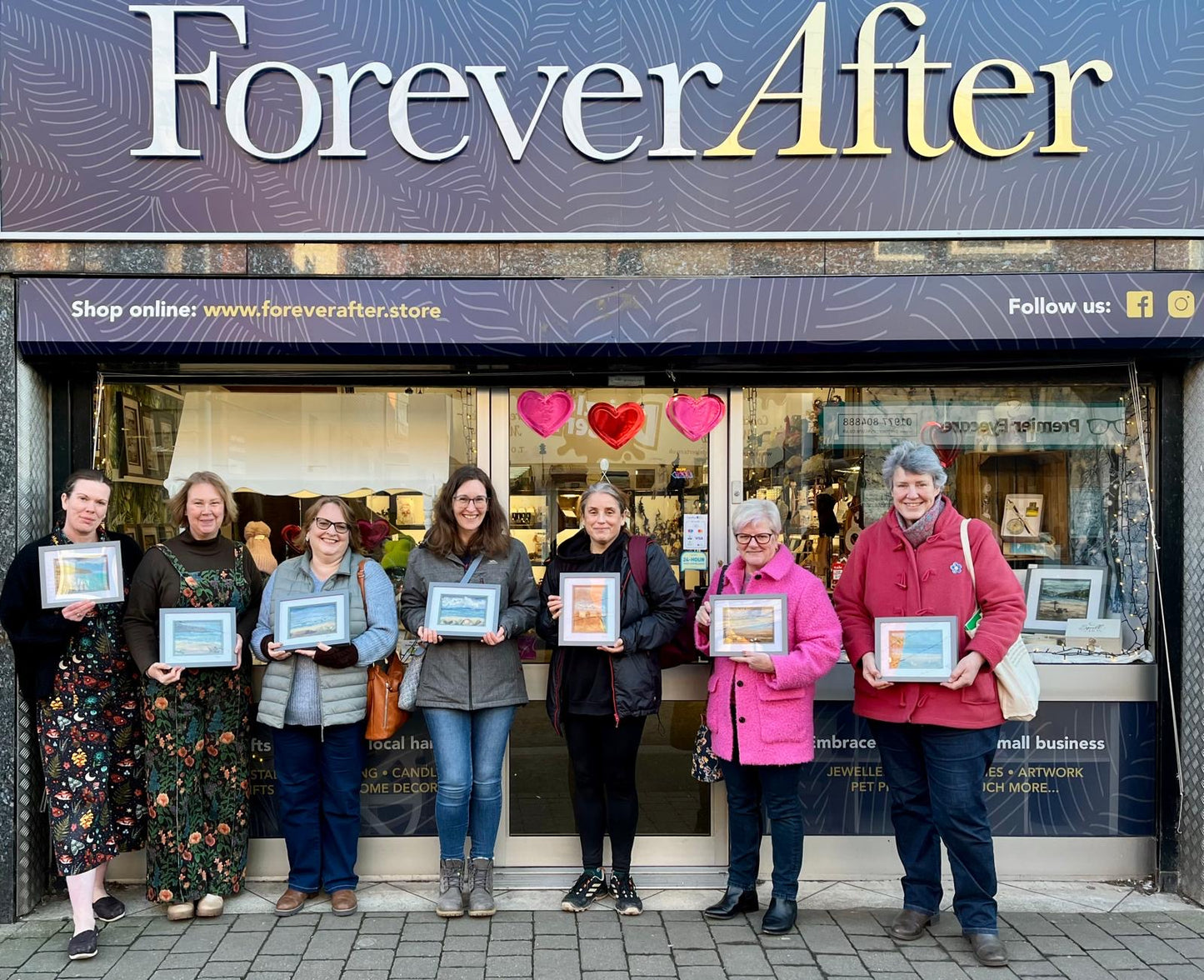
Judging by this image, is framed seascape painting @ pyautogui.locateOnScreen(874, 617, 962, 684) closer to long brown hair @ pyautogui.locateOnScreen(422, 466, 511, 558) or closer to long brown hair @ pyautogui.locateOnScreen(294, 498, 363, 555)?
long brown hair @ pyautogui.locateOnScreen(422, 466, 511, 558)

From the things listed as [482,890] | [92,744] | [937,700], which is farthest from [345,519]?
[937,700]

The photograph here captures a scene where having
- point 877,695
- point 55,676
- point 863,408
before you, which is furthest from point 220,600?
point 863,408

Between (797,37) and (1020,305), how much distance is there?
1.69 m

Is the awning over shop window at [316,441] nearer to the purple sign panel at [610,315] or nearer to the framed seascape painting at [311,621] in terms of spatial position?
the purple sign panel at [610,315]

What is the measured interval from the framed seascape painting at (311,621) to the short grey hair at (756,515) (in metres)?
1.80

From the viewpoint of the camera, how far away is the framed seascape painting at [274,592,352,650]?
3650 millimetres

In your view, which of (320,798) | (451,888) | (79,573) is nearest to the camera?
(79,573)

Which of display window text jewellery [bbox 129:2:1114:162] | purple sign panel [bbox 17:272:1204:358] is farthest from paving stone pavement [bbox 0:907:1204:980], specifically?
display window text jewellery [bbox 129:2:1114:162]

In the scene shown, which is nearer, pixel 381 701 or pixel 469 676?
pixel 469 676

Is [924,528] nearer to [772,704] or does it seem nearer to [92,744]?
[772,704]

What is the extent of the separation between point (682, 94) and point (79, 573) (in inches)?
138

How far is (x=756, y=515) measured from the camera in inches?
141

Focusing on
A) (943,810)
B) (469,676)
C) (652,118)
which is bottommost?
(943,810)

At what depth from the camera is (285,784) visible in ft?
12.6
